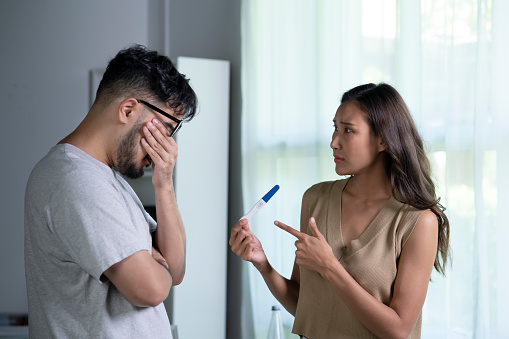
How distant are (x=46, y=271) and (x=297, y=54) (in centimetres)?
185

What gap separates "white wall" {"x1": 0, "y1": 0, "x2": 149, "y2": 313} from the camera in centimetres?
356

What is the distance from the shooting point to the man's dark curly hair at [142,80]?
45.8 inches

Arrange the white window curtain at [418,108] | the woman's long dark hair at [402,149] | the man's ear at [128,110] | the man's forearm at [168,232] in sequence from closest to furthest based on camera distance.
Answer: the man's ear at [128,110], the man's forearm at [168,232], the woman's long dark hair at [402,149], the white window curtain at [418,108]

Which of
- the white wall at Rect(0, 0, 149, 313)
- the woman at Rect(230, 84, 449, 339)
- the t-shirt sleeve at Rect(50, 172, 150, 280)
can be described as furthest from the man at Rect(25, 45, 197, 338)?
the white wall at Rect(0, 0, 149, 313)

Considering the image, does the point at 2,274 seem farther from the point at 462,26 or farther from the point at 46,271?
the point at 462,26

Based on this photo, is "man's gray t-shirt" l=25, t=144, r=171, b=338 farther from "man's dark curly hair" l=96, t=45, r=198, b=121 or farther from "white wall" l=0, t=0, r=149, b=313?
"white wall" l=0, t=0, r=149, b=313

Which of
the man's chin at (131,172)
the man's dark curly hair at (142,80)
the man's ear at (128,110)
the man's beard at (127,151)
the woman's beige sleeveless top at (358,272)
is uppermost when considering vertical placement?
the man's dark curly hair at (142,80)

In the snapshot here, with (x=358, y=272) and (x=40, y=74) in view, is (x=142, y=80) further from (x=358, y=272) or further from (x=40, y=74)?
(x=40, y=74)

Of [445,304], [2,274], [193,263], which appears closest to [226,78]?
[193,263]

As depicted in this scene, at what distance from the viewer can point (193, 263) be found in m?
2.86

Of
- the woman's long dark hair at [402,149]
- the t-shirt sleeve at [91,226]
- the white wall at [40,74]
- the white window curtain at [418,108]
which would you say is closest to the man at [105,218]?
the t-shirt sleeve at [91,226]

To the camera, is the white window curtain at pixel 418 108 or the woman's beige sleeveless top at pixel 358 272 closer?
the woman's beige sleeveless top at pixel 358 272

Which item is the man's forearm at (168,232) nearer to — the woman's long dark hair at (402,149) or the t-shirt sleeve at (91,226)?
the t-shirt sleeve at (91,226)

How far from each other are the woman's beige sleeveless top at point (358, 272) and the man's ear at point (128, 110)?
0.62 m
